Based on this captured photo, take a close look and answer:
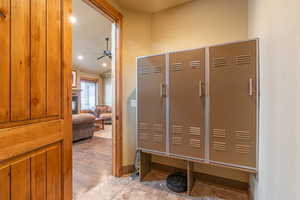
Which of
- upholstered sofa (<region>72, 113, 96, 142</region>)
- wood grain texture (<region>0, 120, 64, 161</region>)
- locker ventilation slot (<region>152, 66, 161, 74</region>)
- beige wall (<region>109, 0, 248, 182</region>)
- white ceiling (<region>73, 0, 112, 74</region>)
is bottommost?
upholstered sofa (<region>72, 113, 96, 142</region>)

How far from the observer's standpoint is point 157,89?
1.89 metres

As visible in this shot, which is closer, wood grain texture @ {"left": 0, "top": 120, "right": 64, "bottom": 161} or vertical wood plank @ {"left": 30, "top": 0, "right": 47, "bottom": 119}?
wood grain texture @ {"left": 0, "top": 120, "right": 64, "bottom": 161}

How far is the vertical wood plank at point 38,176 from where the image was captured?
1.05 metres

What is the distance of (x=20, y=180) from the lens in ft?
3.22

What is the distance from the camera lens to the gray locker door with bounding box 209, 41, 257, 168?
1.40m

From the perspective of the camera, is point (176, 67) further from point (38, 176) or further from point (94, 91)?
point (94, 91)

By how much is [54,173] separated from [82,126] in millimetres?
2977

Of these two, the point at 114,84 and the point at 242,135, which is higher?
the point at 114,84

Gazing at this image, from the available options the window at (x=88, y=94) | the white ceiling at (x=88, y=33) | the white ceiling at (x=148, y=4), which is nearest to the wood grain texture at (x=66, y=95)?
the white ceiling at (x=148, y=4)

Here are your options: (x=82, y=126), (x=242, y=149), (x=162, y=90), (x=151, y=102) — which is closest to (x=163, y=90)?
→ (x=162, y=90)

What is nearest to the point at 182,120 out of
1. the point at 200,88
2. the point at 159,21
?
the point at 200,88

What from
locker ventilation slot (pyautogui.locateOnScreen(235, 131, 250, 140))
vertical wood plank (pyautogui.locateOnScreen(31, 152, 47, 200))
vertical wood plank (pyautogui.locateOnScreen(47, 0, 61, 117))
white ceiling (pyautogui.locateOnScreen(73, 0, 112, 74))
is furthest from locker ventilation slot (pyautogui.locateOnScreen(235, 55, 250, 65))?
white ceiling (pyautogui.locateOnScreen(73, 0, 112, 74))

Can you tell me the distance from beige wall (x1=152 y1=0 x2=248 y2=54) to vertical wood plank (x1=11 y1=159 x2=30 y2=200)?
2.22m

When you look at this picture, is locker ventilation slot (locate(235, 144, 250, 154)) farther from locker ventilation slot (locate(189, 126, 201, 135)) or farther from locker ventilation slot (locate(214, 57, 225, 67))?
locker ventilation slot (locate(214, 57, 225, 67))
